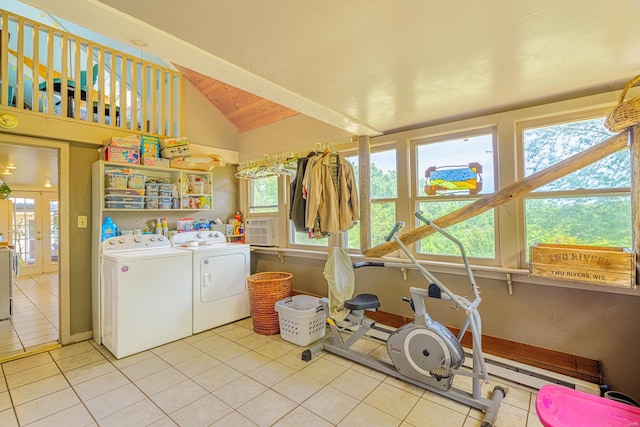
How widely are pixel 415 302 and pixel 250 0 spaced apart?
2.11m

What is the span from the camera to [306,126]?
3711 millimetres

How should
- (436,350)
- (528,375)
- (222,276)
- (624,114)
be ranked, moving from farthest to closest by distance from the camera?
(222,276) → (528,375) → (436,350) → (624,114)

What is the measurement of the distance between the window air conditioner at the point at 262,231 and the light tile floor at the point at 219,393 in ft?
5.35

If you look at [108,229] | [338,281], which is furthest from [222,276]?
[338,281]

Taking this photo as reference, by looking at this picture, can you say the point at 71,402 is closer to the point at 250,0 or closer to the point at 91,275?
the point at 91,275

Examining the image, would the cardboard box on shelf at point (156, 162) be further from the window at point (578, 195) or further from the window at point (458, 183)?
the window at point (578, 195)

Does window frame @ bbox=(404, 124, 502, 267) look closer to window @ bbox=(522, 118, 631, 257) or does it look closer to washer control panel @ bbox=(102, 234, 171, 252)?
window @ bbox=(522, 118, 631, 257)

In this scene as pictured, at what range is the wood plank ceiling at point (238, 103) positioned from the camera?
3898mm

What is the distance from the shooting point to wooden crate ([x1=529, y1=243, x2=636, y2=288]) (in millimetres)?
1825

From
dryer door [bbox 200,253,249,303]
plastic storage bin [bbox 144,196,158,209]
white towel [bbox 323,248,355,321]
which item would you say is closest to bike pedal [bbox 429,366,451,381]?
white towel [bbox 323,248,355,321]

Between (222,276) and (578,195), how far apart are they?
139 inches

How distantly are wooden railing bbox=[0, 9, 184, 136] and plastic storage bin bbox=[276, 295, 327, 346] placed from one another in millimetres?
2812

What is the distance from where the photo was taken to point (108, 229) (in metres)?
3.14

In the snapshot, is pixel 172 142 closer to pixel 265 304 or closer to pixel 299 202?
pixel 299 202
